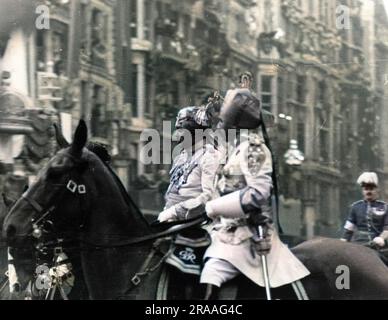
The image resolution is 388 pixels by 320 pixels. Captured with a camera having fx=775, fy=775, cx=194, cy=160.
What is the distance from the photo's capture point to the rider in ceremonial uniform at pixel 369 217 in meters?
4.61

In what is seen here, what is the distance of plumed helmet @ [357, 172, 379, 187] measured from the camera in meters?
4.61

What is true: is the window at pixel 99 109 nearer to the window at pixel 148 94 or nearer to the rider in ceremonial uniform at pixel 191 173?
the window at pixel 148 94

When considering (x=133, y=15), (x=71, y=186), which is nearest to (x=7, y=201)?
(x=71, y=186)

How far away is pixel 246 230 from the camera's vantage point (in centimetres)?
446

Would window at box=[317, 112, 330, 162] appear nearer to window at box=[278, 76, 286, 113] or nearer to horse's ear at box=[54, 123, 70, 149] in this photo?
window at box=[278, 76, 286, 113]

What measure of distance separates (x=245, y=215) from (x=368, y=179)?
794mm

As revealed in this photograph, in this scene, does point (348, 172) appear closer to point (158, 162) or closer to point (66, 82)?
point (158, 162)

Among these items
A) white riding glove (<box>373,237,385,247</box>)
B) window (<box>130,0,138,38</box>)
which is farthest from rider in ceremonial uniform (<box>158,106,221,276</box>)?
white riding glove (<box>373,237,385,247</box>)

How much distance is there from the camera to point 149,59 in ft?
15.5


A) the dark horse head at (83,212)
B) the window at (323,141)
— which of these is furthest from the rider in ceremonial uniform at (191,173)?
the window at (323,141)

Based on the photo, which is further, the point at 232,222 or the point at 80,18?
the point at 80,18

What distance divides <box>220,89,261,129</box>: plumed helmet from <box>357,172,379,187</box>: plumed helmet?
0.70 m

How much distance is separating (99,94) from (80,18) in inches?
19.2
